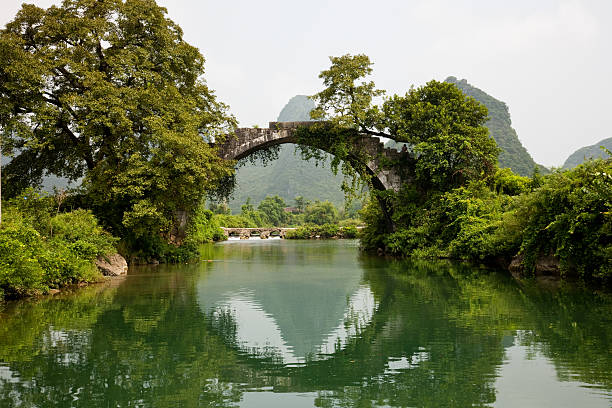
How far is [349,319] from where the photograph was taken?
7676 millimetres

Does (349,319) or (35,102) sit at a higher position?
(35,102)

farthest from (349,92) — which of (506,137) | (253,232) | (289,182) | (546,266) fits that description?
(289,182)

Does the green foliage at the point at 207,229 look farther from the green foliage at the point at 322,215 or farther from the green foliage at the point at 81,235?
the green foliage at the point at 322,215

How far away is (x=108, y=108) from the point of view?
14.8 meters

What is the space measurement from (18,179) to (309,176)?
272ft

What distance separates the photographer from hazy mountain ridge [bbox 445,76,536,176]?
57281 mm

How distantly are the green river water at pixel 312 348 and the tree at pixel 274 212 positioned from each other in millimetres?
59250

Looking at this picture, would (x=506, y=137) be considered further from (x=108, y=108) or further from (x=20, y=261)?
(x=20, y=261)

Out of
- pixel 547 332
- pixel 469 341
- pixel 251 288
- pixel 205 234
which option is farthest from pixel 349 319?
pixel 205 234

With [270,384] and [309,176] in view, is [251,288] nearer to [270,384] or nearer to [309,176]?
[270,384]

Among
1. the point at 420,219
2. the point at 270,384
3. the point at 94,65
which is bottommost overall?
the point at 270,384

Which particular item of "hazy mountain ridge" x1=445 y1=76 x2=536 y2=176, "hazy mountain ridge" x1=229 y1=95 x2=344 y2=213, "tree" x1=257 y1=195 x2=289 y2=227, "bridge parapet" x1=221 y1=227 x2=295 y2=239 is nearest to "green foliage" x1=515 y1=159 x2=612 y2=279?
"bridge parapet" x1=221 y1=227 x2=295 y2=239

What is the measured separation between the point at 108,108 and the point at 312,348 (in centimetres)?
1133

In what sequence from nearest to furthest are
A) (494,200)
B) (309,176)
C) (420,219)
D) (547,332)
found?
(547,332) → (494,200) → (420,219) → (309,176)
